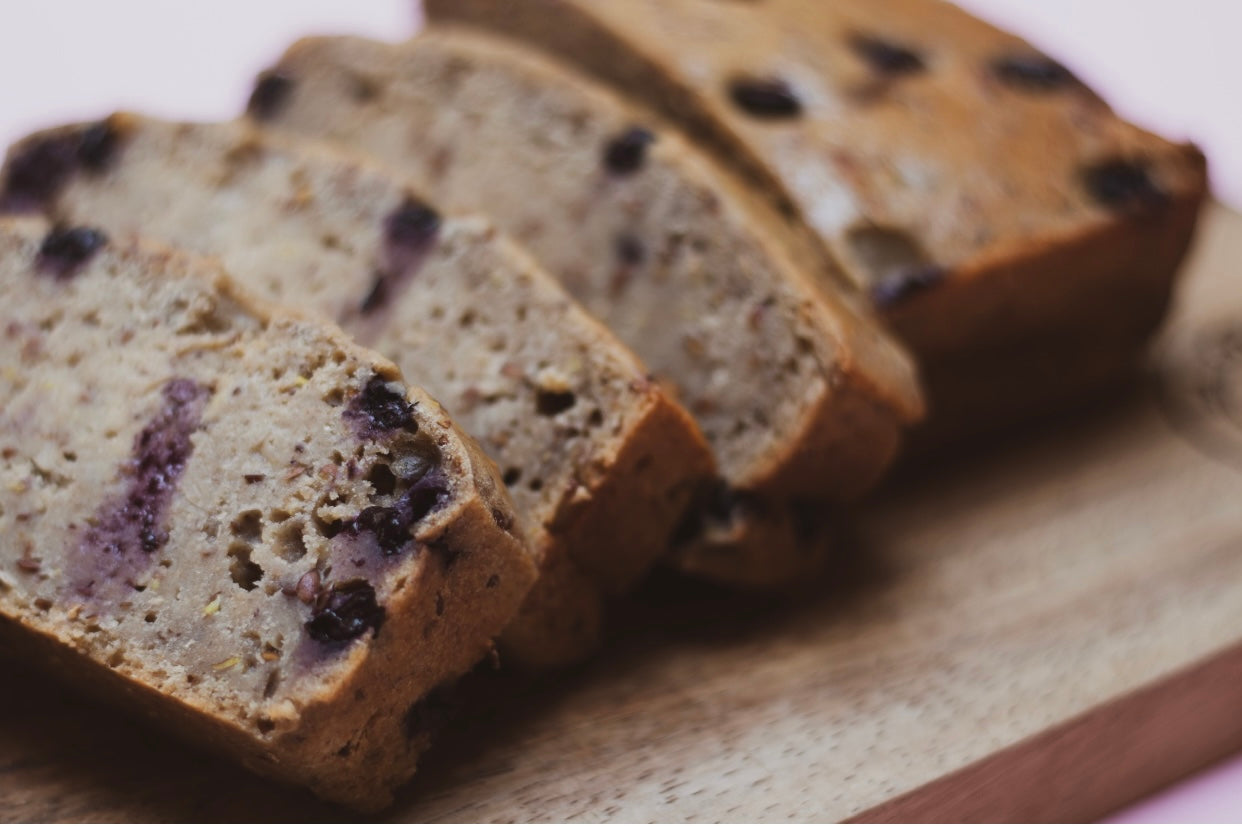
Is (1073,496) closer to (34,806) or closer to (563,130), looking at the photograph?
(563,130)

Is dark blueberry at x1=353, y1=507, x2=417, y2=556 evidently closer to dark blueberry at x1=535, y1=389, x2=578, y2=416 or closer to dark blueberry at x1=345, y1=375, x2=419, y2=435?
dark blueberry at x1=345, y1=375, x2=419, y2=435

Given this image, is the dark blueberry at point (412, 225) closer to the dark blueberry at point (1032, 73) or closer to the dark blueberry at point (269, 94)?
the dark blueberry at point (269, 94)

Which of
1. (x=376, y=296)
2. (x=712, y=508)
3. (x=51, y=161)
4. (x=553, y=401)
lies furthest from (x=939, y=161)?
(x=51, y=161)

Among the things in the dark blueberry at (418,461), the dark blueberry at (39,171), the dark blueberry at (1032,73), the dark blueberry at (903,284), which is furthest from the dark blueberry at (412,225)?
the dark blueberry at (1032,73)

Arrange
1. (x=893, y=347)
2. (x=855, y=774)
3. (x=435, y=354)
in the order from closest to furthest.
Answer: (x=855, y=774) → (x=435, y=354) → (x=893, y=347)

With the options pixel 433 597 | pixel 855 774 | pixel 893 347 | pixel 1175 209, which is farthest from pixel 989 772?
pixel 1175 209

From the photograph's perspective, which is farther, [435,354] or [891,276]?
[891,276]
